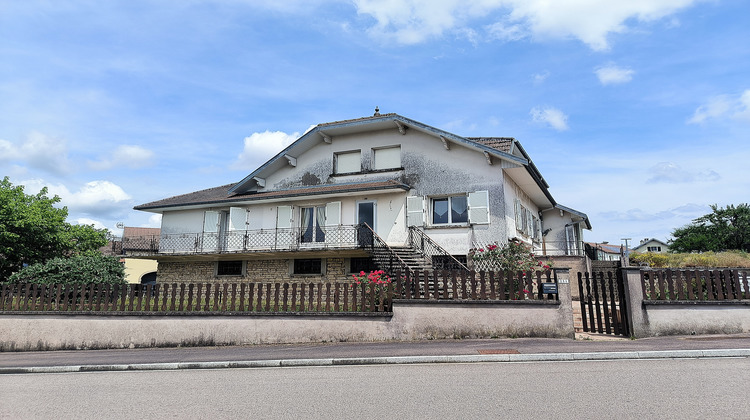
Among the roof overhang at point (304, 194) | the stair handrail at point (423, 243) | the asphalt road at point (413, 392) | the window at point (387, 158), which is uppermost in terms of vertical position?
the window at point (387, 158)

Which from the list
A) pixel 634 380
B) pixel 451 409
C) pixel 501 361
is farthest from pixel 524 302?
pixel 451 409

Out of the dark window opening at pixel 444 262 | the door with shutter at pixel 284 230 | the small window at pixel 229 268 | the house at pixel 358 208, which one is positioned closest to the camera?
the dark window opening at pixel 444 262

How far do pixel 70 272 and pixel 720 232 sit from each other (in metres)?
62.8

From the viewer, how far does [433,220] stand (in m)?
18.9

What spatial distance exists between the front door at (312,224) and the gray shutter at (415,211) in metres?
3.98

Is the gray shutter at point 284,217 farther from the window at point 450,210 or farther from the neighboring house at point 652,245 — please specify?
the neighboring house at point 652,245

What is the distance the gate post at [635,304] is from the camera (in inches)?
374

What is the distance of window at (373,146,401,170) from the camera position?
20094mm

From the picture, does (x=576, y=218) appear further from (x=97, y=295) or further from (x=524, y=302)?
(x=97, y=295)

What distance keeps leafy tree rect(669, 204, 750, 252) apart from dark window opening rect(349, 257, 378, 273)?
4895 centimetres

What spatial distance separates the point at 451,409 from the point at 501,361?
126 inches

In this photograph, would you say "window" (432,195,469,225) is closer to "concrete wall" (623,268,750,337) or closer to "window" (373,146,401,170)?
"window" (373,146,401,170)

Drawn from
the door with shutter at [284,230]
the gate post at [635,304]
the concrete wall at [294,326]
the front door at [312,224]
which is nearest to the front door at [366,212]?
the front door at [312,224]

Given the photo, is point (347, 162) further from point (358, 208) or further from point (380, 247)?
point (380, 247)
